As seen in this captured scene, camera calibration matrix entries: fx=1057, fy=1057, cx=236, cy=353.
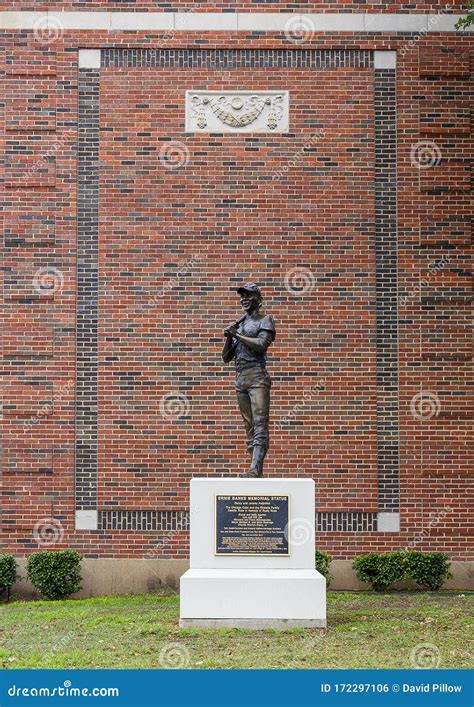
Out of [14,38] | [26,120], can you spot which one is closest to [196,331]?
[26,120]

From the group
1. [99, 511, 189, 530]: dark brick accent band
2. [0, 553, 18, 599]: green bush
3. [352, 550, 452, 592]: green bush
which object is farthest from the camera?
[99, 511, 189, 530]: dark brick accent band

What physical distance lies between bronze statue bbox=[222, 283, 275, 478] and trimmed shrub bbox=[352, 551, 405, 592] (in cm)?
372

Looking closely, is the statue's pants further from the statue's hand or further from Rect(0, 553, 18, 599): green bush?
Rect(0, 553, 18, 599): green bush

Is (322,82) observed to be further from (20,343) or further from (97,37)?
(20,343)

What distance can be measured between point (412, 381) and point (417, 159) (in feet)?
11.2

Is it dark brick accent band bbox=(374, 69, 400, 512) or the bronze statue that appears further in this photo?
dark brick accent band bbox=(374, 69, 400, 512)

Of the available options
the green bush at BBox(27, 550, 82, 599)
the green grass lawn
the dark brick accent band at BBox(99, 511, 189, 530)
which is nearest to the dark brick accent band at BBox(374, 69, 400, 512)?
the green grass lawn

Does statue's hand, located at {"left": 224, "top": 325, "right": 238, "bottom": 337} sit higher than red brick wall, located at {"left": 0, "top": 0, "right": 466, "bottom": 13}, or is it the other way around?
red brick wall, located at {"left": 0, "top": 0, "right": 466, "bottom": 13}

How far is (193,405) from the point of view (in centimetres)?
1587

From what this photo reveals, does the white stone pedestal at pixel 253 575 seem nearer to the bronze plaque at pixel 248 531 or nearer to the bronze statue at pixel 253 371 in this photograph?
the bronze plaque at pixel 248 531

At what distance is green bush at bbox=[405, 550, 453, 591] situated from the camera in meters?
15.2

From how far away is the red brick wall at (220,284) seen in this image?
15773 millimetres

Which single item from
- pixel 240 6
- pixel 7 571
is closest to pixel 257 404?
pixel 7 571

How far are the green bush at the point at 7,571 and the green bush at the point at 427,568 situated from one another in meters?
5.64
